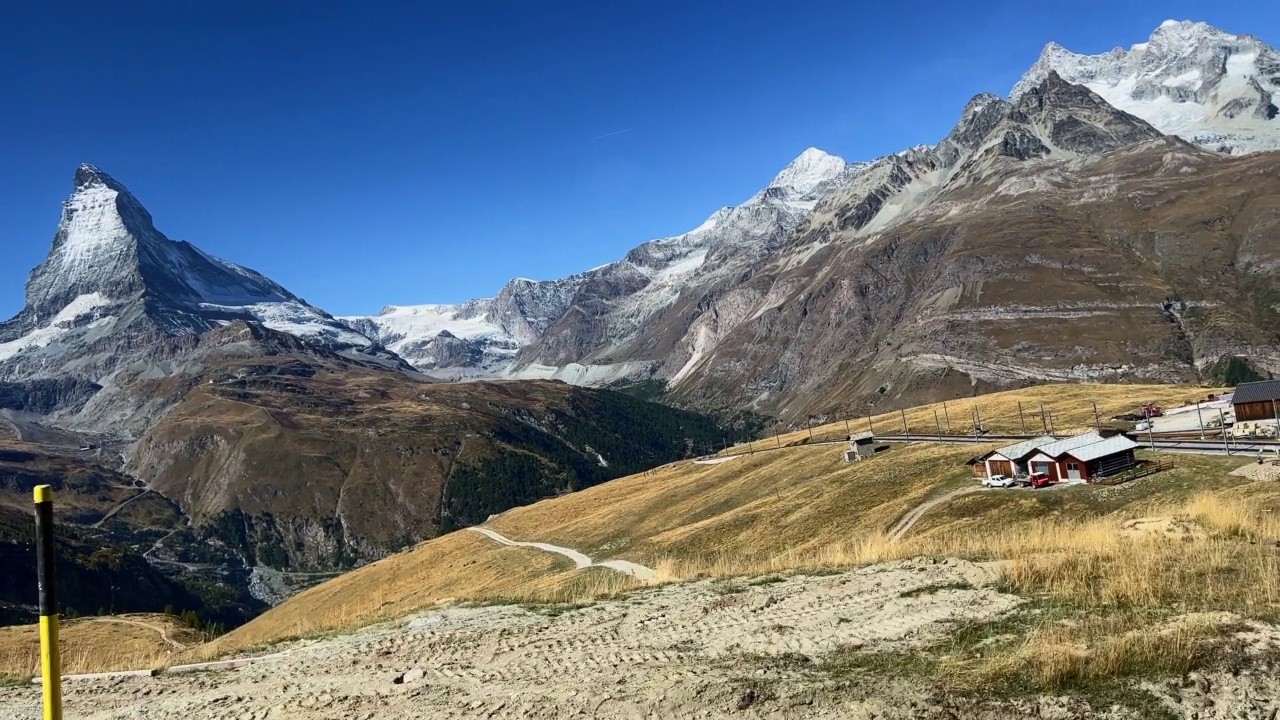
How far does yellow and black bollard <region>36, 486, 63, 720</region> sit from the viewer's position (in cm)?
777

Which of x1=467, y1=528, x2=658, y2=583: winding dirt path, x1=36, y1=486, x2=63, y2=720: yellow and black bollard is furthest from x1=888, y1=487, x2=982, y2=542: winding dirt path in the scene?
x1=36, y1=486, x2=63, y2=720: yellow and black bollard

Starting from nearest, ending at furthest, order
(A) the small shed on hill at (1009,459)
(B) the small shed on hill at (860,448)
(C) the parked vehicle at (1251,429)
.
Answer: (A) the small shed on hill at (1009,459), (C) the parked vehicle at (1251,429), (B) the small shed on hill at (860,448)

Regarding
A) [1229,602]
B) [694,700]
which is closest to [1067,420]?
[1229,602]

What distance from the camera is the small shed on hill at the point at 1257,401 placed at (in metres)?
73.7

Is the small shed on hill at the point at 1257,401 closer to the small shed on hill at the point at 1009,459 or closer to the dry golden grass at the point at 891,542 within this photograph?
the dry golden grass at the point at 891,542

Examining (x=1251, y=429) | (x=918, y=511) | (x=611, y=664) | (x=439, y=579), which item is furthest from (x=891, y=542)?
(x=439, y=579)

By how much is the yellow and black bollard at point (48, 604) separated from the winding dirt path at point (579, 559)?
789 inches

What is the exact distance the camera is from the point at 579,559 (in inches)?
2840

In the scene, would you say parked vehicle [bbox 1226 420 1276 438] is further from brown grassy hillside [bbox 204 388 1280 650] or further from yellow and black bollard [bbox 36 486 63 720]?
yellow and black bollard [bbox 36 486 63 720]

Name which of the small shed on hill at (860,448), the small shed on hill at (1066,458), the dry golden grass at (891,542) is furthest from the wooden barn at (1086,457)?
the small shed on hill at (860,448)

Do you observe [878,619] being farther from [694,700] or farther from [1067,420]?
[1067,420]

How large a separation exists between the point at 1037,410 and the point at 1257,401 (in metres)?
37.1

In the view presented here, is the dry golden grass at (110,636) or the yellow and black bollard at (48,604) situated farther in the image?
the dry golden grass at (110,636)

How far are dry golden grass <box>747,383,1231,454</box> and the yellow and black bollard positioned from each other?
278 ft
